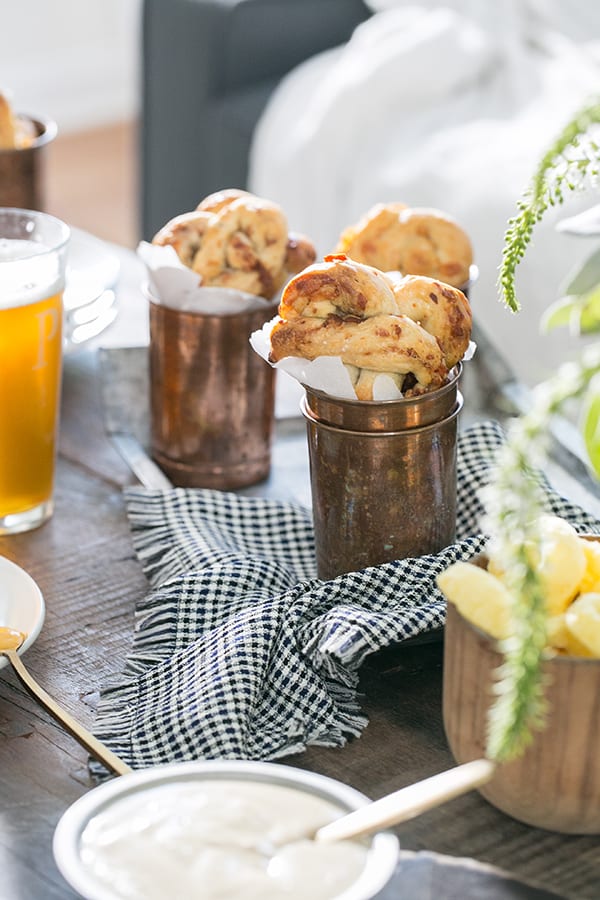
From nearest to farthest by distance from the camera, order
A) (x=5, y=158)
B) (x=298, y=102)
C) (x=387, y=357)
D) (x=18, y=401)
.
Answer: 1. (x=387, y=357)
2. (x=18, y=401)
3. (x=5, y=158)
4. (x=298, y=102)

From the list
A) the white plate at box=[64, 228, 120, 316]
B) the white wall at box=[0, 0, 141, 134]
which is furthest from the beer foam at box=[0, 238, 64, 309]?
the white wall at box=[0, 0, 141, 134]

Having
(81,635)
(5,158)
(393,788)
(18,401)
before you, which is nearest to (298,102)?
(5,158)

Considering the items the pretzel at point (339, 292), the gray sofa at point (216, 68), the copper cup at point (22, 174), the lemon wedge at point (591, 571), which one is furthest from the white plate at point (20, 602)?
the gray sofa at point (216, 68)

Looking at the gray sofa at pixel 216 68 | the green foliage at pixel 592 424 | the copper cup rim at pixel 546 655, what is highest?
the green foliage at pixel 592 424

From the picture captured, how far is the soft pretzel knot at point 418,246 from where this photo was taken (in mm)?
1076

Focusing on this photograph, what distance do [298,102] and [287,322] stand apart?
1910 mm

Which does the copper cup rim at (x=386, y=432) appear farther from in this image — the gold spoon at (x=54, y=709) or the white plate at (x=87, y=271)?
the white plate at (x=87, y=271)

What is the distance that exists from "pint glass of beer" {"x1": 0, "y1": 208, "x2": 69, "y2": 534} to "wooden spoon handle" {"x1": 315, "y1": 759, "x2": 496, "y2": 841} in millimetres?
514

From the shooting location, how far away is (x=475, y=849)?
68 centimetres

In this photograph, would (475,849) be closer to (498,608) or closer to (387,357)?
(498,608)

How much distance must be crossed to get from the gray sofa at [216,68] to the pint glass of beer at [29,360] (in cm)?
178

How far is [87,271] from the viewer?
1.41 metres

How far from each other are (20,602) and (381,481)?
263 millimetres

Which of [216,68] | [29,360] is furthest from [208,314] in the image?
[216,68]
